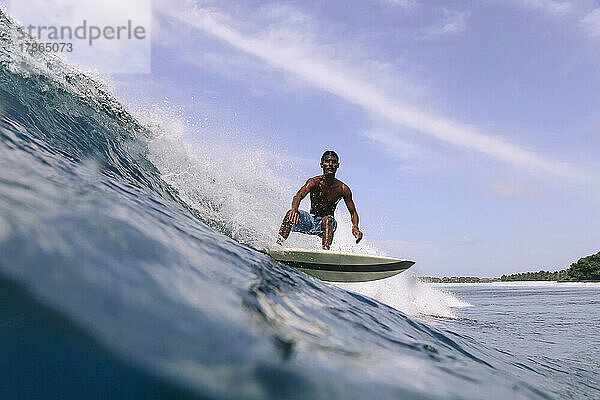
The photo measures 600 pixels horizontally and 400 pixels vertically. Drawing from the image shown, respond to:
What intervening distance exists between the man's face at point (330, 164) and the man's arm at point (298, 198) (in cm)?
26

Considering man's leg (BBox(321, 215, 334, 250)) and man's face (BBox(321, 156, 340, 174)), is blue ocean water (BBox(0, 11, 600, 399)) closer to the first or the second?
man's leg (BBox(321, 215, 334, 250))

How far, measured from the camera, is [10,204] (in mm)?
1405

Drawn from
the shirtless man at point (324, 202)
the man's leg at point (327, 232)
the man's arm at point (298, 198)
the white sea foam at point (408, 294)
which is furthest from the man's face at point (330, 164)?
the white sea foam at point (408, 294)

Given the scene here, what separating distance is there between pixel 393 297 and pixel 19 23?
911 centimetres

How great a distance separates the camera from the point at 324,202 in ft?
23.0

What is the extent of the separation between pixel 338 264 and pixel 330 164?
1.69 metres

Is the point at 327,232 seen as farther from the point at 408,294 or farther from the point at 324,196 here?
the point at 408,294

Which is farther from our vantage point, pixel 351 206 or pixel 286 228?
pixel 351 206

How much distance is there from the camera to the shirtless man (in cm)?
670

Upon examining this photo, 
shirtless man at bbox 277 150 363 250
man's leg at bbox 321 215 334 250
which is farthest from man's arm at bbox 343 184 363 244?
man's leg at bbox 321 215 334 250

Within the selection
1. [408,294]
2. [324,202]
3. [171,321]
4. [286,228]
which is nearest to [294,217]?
[286,228]

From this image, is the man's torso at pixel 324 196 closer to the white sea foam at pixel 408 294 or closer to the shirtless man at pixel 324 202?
the shirtless man at pixel 324 202

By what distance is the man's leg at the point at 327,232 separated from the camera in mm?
6652

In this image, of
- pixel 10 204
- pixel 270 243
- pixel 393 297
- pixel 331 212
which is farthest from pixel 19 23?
pixel 393 297
